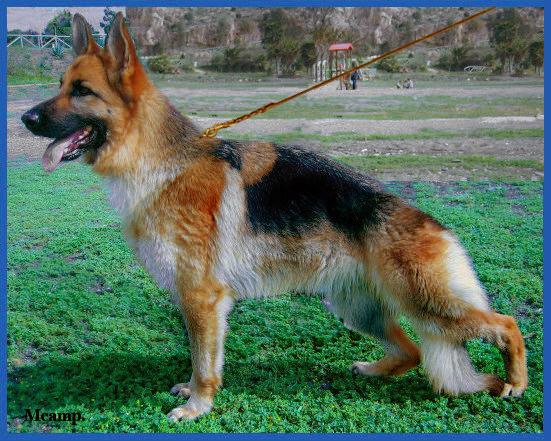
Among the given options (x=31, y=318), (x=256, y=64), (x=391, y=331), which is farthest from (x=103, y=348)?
(x=256, y=64)

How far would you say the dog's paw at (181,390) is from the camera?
401cm

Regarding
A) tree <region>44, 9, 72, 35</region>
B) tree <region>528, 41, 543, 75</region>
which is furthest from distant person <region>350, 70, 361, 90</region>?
tree <region>44, 9, 72, 35</region>

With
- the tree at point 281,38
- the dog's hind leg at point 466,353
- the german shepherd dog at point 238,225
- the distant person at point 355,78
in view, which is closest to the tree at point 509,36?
the distant person at point 355,78

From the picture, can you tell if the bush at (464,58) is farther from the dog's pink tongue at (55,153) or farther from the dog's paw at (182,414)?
the dog's paw at (182,414)

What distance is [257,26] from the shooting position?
688 cm

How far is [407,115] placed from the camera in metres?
7.96

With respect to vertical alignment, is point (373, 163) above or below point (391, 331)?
above

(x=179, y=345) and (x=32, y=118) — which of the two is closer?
(x=32, y=118)

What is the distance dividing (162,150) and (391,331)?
2.21m

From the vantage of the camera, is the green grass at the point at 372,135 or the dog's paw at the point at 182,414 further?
the green grass at the point at 372,135

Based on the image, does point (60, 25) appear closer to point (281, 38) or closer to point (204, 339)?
point (281, 38)

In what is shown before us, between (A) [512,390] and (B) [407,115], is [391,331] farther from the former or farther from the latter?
(B) [407,115]

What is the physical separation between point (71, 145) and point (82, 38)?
746mm

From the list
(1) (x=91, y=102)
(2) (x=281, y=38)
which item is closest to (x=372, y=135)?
(2) (x=281, y=38)
